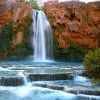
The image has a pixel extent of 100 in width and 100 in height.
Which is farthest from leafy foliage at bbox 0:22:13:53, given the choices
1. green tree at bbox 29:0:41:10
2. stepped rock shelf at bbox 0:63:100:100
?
stepped rock shelf at bbox 0:63:100:100

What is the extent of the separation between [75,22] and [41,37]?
14.5ft

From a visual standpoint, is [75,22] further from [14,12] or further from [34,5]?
[34,5]

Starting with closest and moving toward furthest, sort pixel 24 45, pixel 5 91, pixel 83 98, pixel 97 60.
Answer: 1. pixel 83 98
2. pixel 5 91
3. pixel 97 60
4. pixel 24 45

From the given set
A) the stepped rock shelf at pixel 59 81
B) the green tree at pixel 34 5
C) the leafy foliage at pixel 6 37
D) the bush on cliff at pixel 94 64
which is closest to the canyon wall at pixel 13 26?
the leafy foliage at pixel 6 37

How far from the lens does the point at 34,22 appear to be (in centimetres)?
3073

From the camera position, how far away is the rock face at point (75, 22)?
99.3 feet

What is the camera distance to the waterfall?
98.4 feet

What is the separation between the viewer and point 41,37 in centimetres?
3041

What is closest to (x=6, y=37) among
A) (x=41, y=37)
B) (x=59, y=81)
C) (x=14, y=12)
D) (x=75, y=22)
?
(x=14, y=12)

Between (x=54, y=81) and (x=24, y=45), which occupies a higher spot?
(x=24, y=45)

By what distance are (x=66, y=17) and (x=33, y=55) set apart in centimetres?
604

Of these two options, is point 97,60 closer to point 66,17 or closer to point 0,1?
point 66,17

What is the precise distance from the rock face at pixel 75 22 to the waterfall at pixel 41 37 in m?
0.76

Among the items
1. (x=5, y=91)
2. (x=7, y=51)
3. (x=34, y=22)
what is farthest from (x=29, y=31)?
(x=5, y=91)
